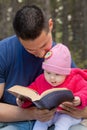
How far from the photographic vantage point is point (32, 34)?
3.33m

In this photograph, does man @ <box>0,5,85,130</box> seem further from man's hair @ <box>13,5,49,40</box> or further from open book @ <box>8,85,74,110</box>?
open book @ <box>8,85,74,110</box>

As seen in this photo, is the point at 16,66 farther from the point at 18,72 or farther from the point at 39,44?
the point at 39,44

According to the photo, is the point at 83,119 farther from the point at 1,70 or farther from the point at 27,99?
the point at 1,70

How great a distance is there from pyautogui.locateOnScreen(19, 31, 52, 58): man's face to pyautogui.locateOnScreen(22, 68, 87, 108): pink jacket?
8.7 inches

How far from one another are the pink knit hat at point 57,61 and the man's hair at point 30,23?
0.59 feet

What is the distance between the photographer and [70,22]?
10133 millimetres

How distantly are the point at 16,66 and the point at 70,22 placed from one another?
6606 millimetres

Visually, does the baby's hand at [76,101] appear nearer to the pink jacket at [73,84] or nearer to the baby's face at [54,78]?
the pink jacket at [73,84]

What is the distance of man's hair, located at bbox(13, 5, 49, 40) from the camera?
333 centimetres

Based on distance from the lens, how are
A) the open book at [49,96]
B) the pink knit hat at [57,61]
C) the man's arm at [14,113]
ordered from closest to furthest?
the open book at [49,96], the pink knit hat at [57,61], the man's arm at [14,113]

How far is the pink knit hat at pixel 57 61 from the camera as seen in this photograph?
3.44m

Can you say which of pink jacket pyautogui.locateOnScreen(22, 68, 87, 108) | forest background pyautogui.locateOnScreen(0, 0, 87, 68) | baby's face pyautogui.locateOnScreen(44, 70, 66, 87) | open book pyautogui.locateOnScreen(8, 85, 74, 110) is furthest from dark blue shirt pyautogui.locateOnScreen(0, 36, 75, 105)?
forest background pyautogui.locateOnScreen(0, 0, 87, 68)

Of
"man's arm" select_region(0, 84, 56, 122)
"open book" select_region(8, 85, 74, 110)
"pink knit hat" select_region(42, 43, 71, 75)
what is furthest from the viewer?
"man's arm" select_region(0, 84, 56, 122)

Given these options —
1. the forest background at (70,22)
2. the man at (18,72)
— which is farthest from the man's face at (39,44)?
the forest background at (70,22)
